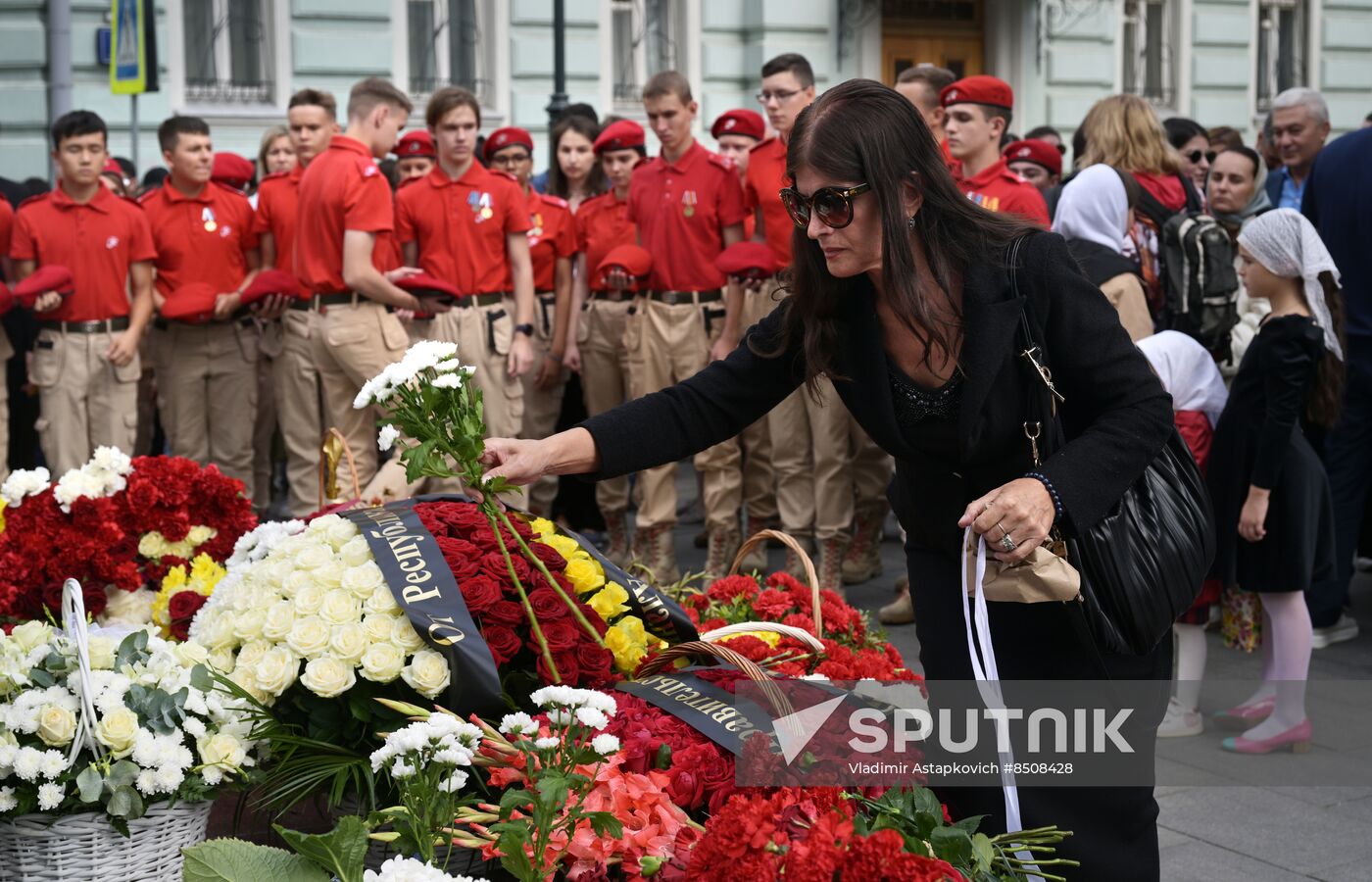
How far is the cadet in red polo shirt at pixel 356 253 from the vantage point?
753 centimetres

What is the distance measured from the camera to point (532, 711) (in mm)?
2932

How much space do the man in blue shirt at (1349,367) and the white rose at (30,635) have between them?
16.7 feet

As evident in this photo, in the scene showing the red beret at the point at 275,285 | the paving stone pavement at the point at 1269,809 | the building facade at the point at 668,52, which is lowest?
the paving stone pavement at the point at 1269,809

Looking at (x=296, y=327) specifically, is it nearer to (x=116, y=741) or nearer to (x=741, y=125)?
(x=741, y=125)

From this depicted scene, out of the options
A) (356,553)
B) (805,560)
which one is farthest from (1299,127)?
(356,553)

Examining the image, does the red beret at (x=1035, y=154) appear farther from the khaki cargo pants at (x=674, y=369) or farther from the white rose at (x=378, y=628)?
the white rose at (x=378, y=628)

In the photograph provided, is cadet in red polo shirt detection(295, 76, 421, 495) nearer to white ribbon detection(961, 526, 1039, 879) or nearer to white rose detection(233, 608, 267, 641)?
white rose detection(233, 608, 267, 641)

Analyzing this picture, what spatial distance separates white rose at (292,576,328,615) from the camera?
2965 millimetres

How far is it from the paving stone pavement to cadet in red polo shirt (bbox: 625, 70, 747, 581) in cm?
196

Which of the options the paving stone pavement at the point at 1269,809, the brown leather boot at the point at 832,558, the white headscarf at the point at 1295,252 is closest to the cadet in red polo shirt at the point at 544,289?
the brown leather boot at the point at 832,558

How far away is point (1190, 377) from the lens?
234 inches

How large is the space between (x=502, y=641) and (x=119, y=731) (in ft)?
2.27

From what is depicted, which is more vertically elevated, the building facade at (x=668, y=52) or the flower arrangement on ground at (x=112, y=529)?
the building facade at (x=668, y=52)

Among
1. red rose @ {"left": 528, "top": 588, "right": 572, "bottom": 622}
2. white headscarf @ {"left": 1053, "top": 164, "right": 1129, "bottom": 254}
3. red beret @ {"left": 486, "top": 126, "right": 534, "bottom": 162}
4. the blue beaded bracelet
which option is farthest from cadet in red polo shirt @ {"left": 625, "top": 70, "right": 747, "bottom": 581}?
the blue beaded bracelet
